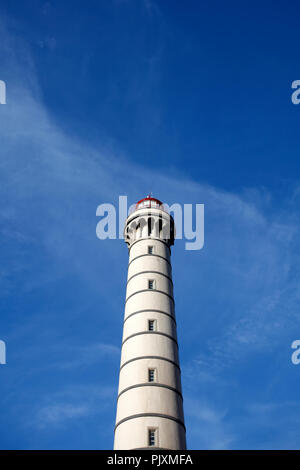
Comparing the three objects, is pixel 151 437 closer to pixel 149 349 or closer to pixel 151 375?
pixel 151 375

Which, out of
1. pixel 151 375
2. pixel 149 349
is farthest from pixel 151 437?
pixel 149 349

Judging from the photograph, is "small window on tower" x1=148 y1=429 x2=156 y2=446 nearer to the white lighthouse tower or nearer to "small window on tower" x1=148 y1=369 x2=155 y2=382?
the white lighthouse tower

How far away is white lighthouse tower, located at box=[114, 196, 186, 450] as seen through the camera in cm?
2327

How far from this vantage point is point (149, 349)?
88.5ft

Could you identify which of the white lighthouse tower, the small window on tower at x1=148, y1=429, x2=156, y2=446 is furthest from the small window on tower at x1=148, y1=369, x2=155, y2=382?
the small window on tower at x1=148, y1=429, x2=156, y2=446

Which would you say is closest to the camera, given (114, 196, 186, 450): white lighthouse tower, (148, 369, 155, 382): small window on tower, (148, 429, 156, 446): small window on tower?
(148, 429, 156, 446): small window on tower

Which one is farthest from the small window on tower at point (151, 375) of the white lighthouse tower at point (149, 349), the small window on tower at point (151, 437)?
the small window on tower at point (151, 437)

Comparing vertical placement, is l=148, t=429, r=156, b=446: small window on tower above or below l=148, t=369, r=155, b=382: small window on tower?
below

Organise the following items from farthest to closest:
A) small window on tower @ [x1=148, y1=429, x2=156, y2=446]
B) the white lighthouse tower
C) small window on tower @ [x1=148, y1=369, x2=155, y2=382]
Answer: small window on tower @ [x1=148, y1=369, x2=155, y2=382], the white lighthouse tower, small window on tower @ [x1=148, y1=429, x2=156, y2=446]
